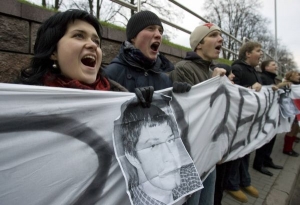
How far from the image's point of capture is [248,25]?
98.3 ft

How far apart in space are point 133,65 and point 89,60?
0.46 meters

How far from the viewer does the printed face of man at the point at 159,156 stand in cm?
121

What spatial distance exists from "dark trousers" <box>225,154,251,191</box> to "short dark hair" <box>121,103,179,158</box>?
1862 millimetres

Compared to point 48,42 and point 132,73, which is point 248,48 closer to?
point 132,73

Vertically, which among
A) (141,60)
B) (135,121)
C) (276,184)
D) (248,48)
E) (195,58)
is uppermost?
(248,48)

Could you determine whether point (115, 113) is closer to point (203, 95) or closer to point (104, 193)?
point (104, 193)

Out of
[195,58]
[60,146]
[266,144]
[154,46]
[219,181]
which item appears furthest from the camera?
[266,144]

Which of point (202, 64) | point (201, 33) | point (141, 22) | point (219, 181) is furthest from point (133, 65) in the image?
point (219, 181)

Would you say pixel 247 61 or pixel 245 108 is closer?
pixel 245 108

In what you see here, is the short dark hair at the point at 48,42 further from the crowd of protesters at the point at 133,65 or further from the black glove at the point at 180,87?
the black glove at the point at 180,87

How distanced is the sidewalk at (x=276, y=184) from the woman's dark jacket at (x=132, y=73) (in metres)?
2.09

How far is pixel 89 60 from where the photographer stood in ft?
4.21

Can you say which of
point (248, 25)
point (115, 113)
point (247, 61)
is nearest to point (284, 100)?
point (247, 61)

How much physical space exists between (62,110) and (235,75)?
107 inches
